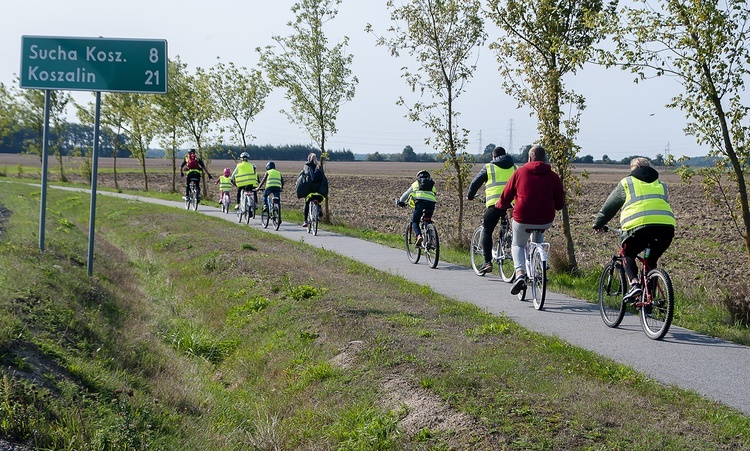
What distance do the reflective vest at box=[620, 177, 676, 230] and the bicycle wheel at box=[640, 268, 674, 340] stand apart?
54 cm

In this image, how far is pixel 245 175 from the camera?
23703 mm

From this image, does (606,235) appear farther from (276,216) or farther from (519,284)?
(519,284)

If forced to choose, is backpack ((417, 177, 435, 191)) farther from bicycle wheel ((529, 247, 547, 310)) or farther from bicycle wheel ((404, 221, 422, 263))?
bicycle wheel ((529, 247, 547, 310))

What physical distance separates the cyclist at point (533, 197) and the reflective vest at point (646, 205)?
2.03 meters

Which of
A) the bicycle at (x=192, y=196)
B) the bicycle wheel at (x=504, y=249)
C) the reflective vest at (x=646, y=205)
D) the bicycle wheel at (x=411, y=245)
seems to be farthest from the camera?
the bicycle at (x=192, y=196)

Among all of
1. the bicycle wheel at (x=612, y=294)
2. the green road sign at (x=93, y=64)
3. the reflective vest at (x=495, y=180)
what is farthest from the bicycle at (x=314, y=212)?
the bicycle wheel at (x=612, y=294)

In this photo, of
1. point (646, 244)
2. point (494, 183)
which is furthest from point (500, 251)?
point (646, 244)

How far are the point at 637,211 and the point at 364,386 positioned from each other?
363 cm

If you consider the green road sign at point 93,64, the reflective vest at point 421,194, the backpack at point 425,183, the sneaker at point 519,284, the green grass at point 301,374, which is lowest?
the green grass at point 301,374

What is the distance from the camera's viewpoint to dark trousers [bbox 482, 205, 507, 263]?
1241 centimetres

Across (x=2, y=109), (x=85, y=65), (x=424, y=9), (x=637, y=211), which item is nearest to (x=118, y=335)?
(x=85, y=65)

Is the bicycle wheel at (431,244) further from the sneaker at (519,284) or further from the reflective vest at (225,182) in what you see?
the reflective vest at (225,182)

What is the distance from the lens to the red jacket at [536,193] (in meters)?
10.5

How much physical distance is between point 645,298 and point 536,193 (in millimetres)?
2519
